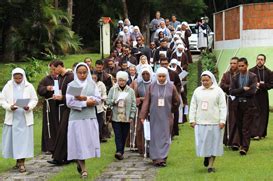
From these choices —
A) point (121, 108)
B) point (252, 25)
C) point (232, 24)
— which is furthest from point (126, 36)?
point (121, 108)

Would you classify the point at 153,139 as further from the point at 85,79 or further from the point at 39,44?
the point at 39,44

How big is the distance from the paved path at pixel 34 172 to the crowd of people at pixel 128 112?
187 mm

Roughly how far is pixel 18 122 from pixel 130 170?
2229 millimetres

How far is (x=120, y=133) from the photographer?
1298cm

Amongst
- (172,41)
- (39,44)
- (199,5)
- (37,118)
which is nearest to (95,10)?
(199,5)

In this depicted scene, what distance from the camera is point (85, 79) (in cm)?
1084

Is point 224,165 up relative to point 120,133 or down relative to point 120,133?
down

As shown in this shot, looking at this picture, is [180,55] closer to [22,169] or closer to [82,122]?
[22,169]

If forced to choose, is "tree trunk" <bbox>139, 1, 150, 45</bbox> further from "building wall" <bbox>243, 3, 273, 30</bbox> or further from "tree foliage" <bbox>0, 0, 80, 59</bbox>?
"building wall" <bbox>243, 3, 273, 30</bbox>

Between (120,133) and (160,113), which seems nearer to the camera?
(160,113)

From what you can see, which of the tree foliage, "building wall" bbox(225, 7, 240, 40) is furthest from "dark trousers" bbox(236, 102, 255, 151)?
the tree foliage

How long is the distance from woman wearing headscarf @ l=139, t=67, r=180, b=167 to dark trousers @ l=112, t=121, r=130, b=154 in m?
1.03

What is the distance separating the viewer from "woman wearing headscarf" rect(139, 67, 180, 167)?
11.9 metres

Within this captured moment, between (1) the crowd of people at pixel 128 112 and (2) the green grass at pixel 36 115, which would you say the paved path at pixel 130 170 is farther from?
(2) the green grass at pixel 36 115
